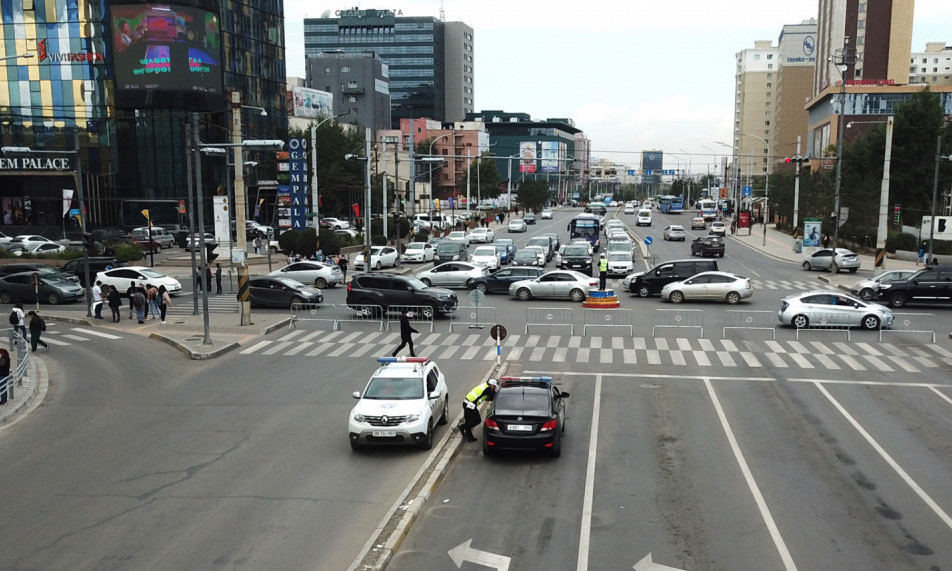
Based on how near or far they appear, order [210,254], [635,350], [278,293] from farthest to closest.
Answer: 1. [210,254]
2. [278,293]
3. [635,350]

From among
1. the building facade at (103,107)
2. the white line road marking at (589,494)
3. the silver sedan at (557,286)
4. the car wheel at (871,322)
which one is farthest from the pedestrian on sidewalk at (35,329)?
the building facade at (103,107)

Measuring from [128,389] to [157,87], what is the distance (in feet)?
201

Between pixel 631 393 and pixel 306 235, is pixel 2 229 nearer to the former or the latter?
pixel 306 235

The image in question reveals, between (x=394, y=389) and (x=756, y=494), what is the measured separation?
7139 mm

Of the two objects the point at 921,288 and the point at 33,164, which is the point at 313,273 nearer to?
the point at 921,288

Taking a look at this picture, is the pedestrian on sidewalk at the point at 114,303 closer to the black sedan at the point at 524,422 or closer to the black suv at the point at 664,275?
the black sedan at the point at 524,422

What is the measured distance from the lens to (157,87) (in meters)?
75.8

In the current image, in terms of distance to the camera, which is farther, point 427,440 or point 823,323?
point 823,323

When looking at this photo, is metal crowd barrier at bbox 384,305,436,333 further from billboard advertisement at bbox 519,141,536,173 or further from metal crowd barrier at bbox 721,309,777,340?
billboard advertisement at bbox 519,141,536,173

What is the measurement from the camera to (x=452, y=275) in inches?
1700

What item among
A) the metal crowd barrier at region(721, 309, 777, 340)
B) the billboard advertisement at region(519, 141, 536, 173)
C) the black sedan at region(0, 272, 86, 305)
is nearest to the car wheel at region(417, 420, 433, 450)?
the metal crowd barrier at region(721, 309, 777, 340)

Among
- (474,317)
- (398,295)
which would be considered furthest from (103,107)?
(474,317)

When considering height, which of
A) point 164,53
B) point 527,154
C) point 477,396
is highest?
point 164,53

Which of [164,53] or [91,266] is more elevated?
[164,53]
